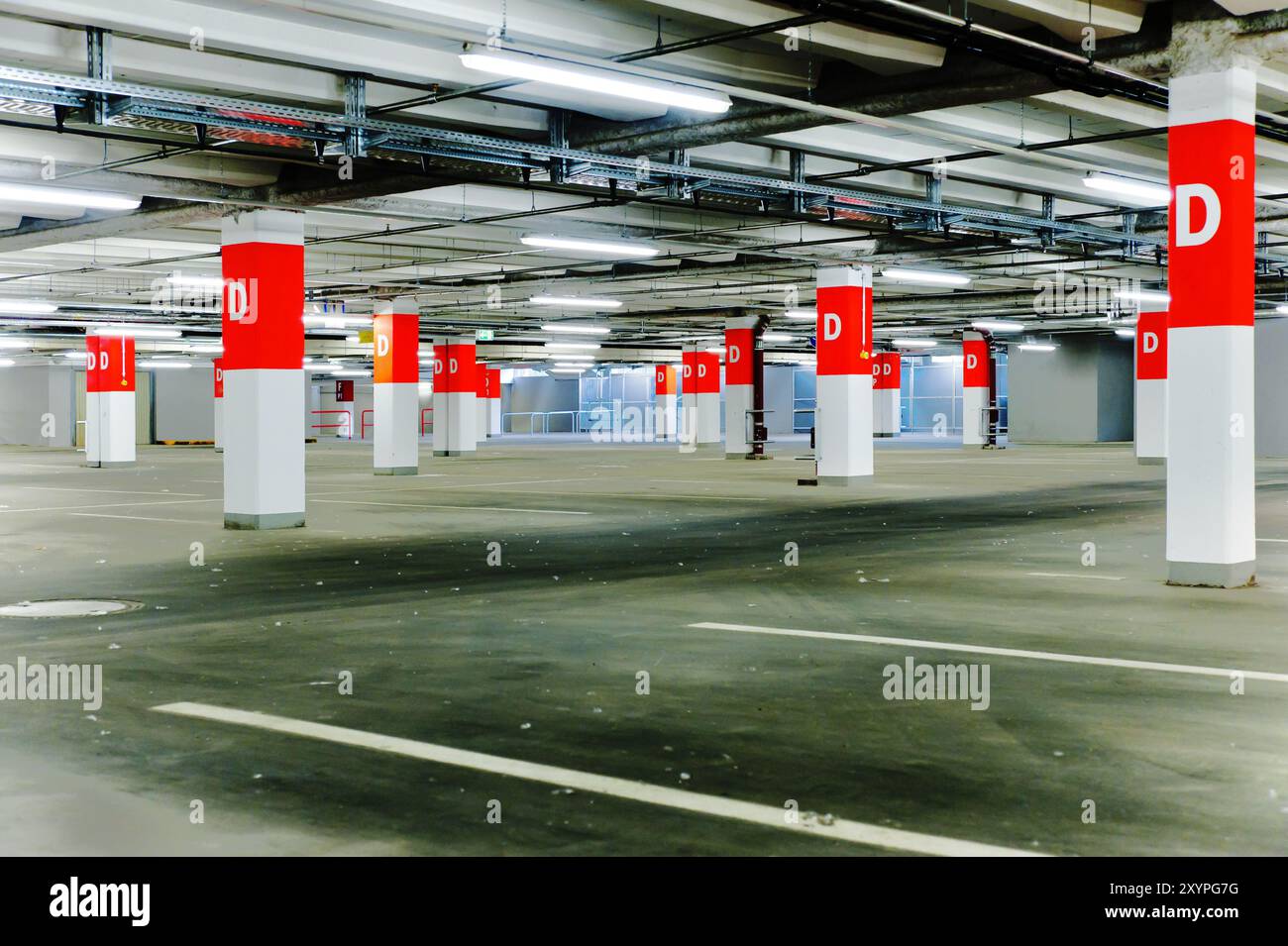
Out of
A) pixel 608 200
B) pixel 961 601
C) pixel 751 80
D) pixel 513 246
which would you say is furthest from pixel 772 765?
pixel 513 246

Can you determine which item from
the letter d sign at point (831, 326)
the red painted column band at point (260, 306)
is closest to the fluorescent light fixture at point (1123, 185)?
the red painted column band at point (260, 306)

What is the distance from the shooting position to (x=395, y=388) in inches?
1328

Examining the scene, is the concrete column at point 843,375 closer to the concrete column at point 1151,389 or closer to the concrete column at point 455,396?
the concrete column at point 1151,389

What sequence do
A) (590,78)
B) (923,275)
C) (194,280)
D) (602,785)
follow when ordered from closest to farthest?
(602,785) → (590,78) → (923,275) → (194,280)

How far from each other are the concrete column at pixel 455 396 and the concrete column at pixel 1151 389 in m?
23.3

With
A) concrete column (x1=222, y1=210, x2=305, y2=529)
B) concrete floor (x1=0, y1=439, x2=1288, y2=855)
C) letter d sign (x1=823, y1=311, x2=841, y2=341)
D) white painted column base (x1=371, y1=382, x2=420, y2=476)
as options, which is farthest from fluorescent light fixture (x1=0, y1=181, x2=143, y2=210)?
white painted column base (x1=371, y1=382, x2=420, y2=476)

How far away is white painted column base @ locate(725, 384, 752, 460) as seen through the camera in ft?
141

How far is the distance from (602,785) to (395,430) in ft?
94.0

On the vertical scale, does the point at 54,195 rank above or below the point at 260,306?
above

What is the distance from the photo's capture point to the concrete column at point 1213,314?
454 inches

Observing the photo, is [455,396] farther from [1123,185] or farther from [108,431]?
[1123,185]

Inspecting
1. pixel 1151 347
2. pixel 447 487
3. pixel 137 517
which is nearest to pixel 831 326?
pixel 447 487

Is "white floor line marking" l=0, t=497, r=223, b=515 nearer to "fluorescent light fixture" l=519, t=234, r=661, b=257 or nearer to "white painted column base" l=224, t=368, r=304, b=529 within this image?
"white painted column base" l=224, t=368, r=304, b=529
